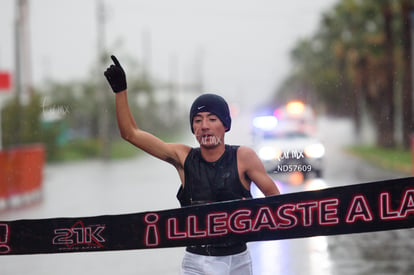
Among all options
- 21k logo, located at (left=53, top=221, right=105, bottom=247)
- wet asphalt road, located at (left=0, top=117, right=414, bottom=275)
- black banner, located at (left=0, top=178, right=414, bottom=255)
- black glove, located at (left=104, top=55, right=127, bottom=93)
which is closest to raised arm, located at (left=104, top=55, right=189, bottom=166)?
black glove, located at (left=104, top=55, right=127, bottom=93)

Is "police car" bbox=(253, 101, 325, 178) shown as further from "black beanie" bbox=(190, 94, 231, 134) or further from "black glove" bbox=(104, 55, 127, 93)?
"black glove" bbox=(104, 55, 127, 93)

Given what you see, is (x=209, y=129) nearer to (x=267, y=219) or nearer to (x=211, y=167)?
(x=211, y=167)

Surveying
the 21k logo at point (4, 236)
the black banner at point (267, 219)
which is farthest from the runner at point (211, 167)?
the 21k logo at point (4, 236)

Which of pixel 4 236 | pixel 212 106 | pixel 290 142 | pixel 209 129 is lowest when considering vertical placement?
pixel 4 236

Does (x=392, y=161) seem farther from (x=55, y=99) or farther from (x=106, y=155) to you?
(x=55, y=99)

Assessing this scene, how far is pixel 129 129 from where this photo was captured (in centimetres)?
437

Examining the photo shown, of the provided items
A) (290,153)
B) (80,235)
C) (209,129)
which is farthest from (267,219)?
(290,153)

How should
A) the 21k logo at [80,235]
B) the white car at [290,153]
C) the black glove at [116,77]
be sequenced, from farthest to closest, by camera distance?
the white car at [290,153], the 21k logo at [80,235], the black glove at [116,77]

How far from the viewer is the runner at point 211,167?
4.29m

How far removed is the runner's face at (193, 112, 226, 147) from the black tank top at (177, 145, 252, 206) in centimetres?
9

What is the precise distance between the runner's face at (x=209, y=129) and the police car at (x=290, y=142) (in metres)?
1.44

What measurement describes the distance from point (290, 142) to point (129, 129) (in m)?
3.85

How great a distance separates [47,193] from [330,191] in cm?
1384

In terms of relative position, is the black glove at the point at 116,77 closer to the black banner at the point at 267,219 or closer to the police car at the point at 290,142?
the black banner at the point at 267,219
